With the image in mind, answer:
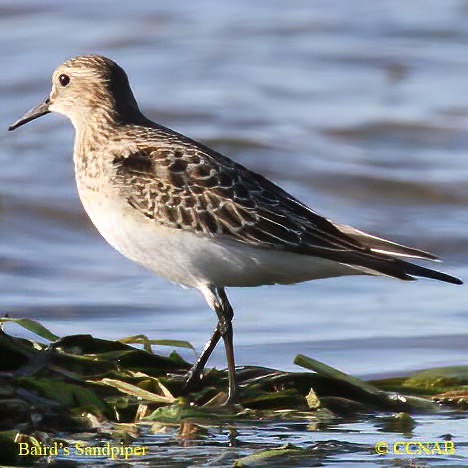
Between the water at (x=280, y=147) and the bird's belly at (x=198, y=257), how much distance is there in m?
1.15

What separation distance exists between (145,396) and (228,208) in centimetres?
97

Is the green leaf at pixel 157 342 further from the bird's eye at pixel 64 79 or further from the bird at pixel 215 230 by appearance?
the bird's eye at pixel 64 79

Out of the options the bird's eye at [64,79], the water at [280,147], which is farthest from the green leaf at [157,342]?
the bird's eye at [64,79]

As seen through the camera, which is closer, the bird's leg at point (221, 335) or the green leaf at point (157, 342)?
the bird's leg at point (221, 335)

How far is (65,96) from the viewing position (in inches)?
297

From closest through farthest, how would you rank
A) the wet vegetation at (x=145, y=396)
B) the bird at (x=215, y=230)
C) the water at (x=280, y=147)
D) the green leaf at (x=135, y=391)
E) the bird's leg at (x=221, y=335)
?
the wet vegetation at (x=145, y=396)
the green leaf at (x=135, y=391)
the bird's leg at (x=221, y=335)
the bird at (x=215, y=230)
the water at (x=280, y=147)

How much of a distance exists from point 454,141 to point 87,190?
736cm

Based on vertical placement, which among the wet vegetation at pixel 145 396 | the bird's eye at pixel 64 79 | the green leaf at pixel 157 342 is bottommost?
the wet vegetation at pixel 145 396

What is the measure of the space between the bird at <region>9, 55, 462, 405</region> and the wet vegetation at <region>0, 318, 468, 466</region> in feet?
0.57

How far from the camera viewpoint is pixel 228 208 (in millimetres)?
6621

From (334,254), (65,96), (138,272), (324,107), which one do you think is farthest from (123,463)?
(324,107)

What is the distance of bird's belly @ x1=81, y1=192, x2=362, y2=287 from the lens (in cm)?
654

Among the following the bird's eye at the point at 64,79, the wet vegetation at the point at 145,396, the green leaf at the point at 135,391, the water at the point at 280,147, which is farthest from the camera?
the water at the point at 280,147

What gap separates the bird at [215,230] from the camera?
6.54 meters
